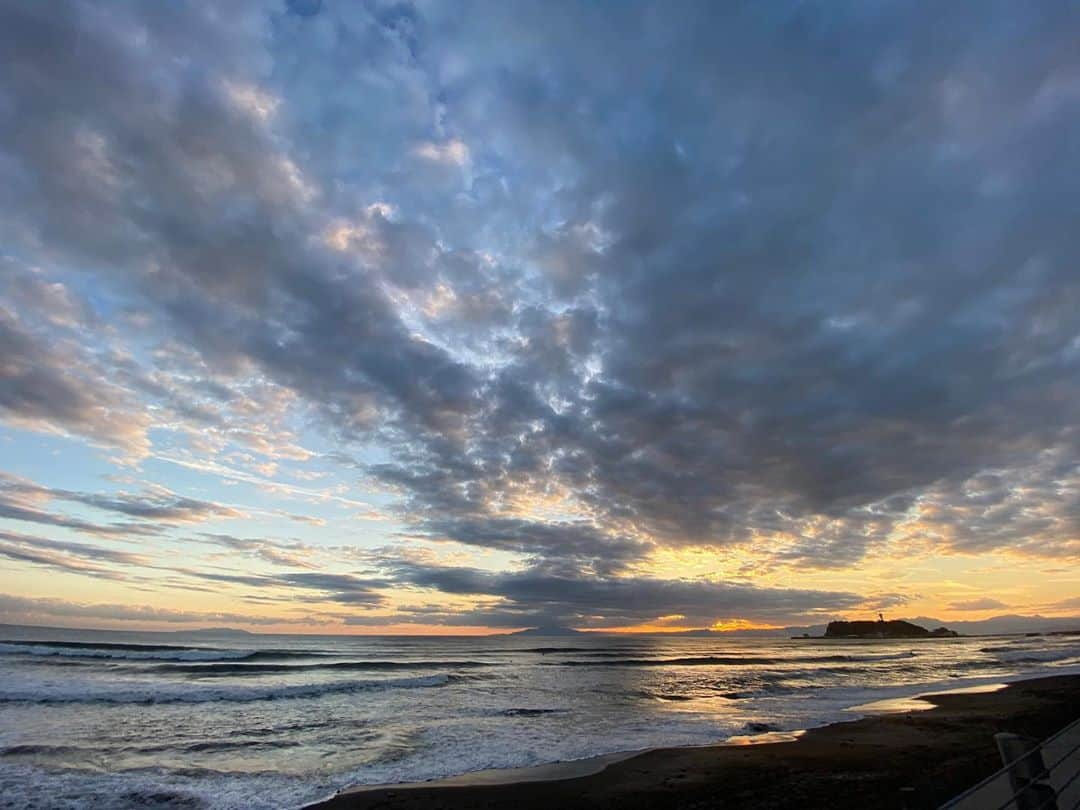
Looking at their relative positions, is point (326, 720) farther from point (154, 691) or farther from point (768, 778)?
point (768, 778)

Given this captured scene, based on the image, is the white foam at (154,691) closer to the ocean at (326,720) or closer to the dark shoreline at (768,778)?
the ocean at (326,720)

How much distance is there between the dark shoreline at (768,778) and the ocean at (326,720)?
1.67 metres

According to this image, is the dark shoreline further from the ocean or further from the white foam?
the white foam

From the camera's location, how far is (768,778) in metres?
13.7

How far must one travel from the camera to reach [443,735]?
799 inches

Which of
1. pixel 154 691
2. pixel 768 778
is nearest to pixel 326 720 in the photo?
pixel 154 691

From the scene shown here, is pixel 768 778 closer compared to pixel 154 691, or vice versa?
pixel 768 778

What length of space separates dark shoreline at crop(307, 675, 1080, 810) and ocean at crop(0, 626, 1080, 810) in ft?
5.49

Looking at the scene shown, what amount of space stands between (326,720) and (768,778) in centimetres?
1675

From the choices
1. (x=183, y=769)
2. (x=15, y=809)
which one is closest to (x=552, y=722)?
(x=183, y=769)

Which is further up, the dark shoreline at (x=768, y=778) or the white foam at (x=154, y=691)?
the white foam at (x=154, y=691)

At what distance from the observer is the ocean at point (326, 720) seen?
45.0 ft

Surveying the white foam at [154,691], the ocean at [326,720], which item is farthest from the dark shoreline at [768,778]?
the white foam at [154,691]

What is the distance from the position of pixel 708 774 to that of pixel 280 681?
32689 millimetres
